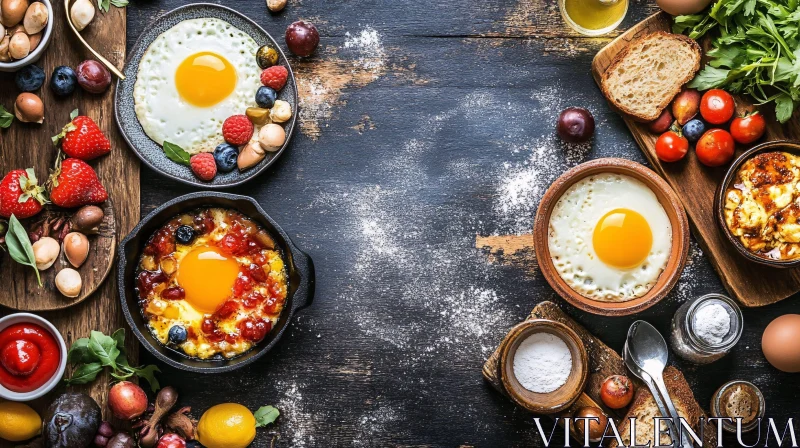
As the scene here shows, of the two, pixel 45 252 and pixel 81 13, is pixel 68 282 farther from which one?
pixel 81 13

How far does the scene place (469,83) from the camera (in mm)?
3322

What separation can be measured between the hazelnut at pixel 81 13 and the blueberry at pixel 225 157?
0.84 m

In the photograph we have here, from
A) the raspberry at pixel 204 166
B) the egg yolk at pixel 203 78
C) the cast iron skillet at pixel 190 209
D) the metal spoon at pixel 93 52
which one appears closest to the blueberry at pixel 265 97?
the egg yolk at pixel 203 78

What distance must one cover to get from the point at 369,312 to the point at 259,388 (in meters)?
0.62

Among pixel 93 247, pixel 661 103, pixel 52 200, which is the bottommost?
pixel 93 247

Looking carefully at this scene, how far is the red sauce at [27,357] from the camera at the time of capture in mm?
2953

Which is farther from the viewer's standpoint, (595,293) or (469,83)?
(469,83)

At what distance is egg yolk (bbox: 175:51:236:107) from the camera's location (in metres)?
3.18

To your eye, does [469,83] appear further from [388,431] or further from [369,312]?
[388,431]

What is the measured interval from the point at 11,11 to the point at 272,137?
1.24 meters

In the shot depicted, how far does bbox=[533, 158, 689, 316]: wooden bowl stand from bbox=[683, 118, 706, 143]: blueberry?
32 cm

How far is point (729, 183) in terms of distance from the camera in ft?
10.0

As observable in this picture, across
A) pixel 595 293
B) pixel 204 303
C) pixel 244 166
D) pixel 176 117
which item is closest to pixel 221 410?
pixel 204 303

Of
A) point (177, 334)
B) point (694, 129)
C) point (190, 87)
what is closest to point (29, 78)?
point (190, 87)
